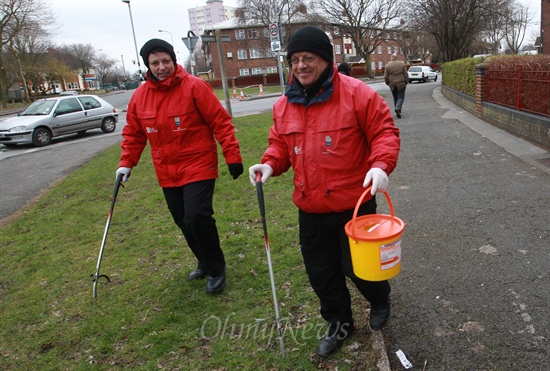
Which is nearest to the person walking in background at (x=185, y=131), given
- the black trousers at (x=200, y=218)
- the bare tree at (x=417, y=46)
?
the black trousers at (x=200, y=218)

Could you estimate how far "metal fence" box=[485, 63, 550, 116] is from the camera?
24.8 ft

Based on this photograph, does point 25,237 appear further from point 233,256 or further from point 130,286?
point 233,256

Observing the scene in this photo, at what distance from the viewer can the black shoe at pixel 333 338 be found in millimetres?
2754

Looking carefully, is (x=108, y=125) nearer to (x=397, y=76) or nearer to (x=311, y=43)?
(x=397, y=76)

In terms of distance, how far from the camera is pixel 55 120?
588 inches

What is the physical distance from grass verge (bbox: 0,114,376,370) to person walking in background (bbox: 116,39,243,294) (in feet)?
1.56

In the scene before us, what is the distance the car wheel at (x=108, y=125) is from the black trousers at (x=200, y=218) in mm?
14194

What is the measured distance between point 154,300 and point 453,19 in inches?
973

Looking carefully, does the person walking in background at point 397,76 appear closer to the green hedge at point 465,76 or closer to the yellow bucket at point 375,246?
the green hedge at point 465,76

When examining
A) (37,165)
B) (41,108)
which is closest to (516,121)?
(37,165)

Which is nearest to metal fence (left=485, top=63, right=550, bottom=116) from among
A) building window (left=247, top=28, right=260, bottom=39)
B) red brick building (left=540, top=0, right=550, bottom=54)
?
red brick building (left=540, top=0, right=550, bottom=54)

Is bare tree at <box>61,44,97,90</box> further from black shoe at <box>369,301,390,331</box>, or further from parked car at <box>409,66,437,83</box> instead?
black shoe at <box>369,301,390,331</box>

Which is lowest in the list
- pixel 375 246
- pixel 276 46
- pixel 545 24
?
pixel 375 246

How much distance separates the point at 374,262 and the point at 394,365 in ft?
2.67
